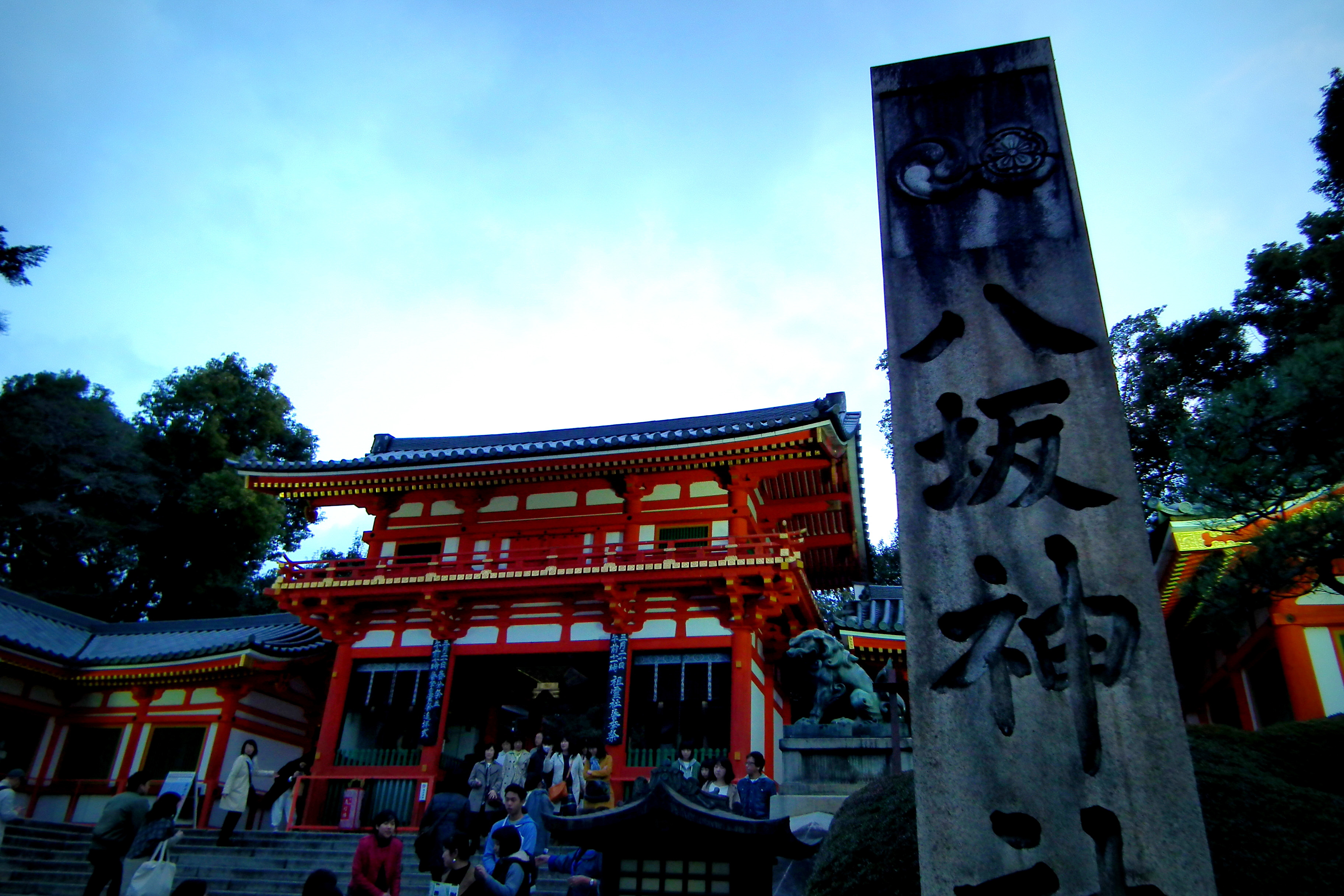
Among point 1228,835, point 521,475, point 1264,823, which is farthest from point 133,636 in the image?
point 1264,823

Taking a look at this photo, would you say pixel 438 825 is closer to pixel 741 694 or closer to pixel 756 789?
pixel 756 789

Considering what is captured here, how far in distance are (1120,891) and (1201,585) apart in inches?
229

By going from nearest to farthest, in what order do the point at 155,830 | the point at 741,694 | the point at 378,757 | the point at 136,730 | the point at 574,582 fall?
the point at 155,830, the point at 741,694, the point at 574,582, the point at 378,757, the point at 136,730

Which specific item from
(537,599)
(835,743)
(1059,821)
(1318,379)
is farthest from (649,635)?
(1059,821)

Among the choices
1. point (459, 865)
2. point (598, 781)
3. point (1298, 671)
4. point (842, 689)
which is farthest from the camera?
point (598, 781)

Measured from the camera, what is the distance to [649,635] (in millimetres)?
13891

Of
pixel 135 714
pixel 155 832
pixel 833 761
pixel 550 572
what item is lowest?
pixel 155 832

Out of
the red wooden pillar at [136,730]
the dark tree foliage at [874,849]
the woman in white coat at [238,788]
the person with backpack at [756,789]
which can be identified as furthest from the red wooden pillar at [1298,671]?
the red wooden pillar at [136,730]

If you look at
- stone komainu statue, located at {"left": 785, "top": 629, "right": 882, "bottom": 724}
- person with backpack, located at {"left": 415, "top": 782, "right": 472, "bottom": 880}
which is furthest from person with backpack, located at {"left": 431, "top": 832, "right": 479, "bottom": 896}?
stone komainu statue, located at {"left": 785, "top": 629, "right": 882, "bottom": 724}

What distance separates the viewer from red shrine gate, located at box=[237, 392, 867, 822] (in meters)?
13.5

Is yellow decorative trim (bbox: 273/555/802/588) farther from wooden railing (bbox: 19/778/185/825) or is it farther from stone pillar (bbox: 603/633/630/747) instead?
wooden railing (bbox: 19/778/185/825)

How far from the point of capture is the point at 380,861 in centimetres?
593

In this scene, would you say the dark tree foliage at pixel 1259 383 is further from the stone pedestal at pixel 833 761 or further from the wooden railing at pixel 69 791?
the wooden railing at pixel 69 791

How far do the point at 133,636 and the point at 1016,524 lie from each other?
20759 mm
